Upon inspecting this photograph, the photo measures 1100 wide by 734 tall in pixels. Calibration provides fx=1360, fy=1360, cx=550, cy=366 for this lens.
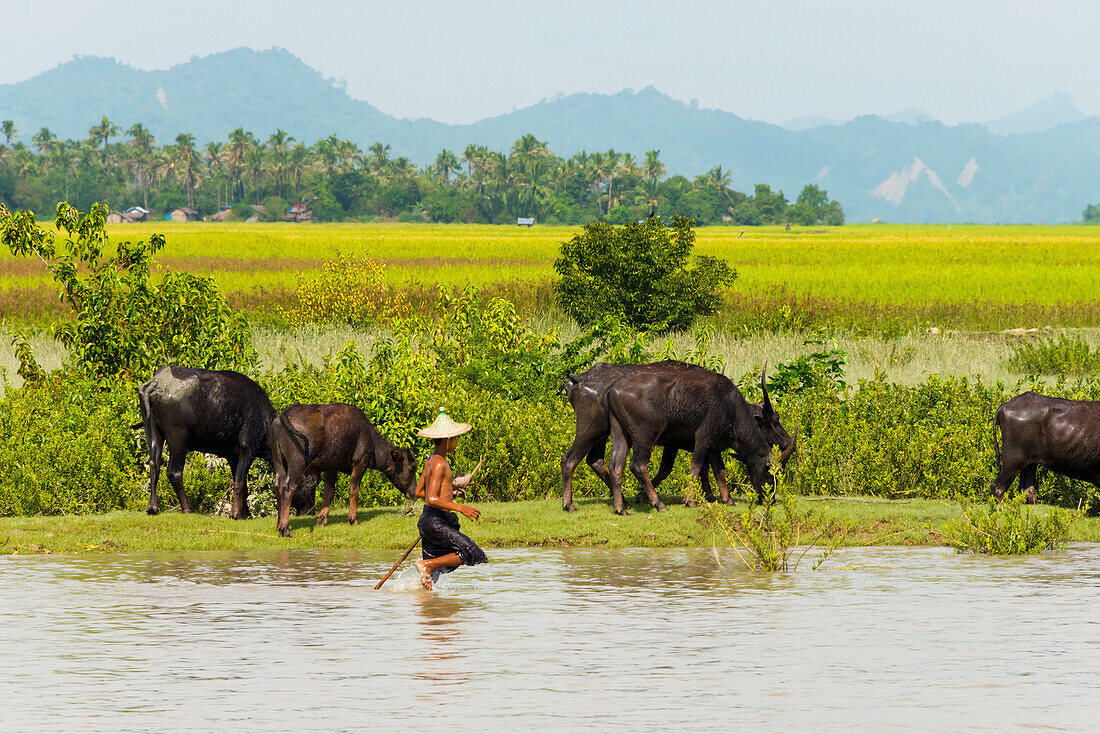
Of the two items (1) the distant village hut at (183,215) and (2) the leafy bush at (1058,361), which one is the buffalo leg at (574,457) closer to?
(2) the leafy bush at (1058,361)

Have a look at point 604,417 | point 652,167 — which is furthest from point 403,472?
point 652,167

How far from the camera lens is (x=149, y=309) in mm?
16625

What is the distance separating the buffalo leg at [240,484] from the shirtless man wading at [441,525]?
329 cm

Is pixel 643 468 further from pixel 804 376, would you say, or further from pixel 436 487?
pixel 804 376

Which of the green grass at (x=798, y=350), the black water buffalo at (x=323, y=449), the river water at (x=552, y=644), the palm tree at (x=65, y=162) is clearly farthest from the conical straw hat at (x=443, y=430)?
the palm tree at (x=65, y=162)

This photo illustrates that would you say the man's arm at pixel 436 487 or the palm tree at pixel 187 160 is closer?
the man's arm at pixel 436 487

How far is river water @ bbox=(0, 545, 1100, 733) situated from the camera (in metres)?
6.84

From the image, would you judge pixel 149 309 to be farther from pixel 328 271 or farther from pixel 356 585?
pixel 328 271

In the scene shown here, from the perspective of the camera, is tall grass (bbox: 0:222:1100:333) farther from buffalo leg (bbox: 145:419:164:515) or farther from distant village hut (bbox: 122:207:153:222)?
distant village hut (bbox: 122:207:153:222)

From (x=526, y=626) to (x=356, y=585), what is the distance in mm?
2044

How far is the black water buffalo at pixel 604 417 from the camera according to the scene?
1325 cm

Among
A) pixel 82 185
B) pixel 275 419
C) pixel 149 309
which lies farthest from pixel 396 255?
pixel 82 185

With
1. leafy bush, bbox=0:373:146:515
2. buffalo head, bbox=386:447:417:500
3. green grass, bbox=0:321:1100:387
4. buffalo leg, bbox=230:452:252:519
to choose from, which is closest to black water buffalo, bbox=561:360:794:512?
buffalo head, bbox=386:447:417:500

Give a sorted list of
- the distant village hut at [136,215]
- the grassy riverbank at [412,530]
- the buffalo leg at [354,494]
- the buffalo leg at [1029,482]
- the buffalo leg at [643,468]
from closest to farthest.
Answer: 1. the grassy riverbank at [412,530]
2. the buffalo leg at [354,494]
3. the buffalo leg at [643,468]
4. the buffalo leg at [1029,482]
5. the distant village hut at [136,215]
